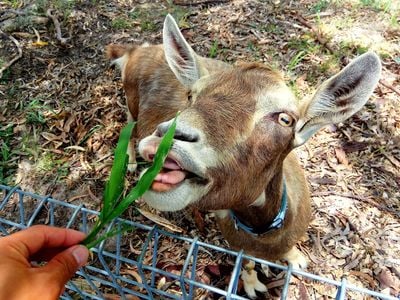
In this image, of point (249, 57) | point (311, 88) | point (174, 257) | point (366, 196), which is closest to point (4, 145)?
point (174, 257)

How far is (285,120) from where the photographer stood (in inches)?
102

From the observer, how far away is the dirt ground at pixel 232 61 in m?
4.22

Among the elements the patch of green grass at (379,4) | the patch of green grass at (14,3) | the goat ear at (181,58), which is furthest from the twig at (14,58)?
the patch of green grass at (379,4)

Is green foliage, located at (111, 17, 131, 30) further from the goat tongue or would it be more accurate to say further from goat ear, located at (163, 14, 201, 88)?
the goat tongue

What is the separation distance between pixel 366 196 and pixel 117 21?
396cm

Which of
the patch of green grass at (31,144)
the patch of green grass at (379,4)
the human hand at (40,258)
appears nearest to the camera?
the human hand at (40,258)

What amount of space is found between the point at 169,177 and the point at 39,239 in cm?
65

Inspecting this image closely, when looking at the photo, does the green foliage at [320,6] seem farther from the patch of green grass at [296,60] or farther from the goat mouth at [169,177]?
the goat mouth at [169,177]

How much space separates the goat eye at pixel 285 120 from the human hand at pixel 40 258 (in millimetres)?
1255

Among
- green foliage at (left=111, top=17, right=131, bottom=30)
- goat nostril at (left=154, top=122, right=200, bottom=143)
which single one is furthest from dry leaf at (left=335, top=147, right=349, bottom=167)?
green foliage at (left=111, top=17, right=131, bottom=30)

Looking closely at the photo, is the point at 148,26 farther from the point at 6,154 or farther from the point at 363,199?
the point at 363,199

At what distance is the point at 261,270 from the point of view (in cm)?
408

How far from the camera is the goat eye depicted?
2.57 meters

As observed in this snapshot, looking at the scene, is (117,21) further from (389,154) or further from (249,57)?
(389,154)
